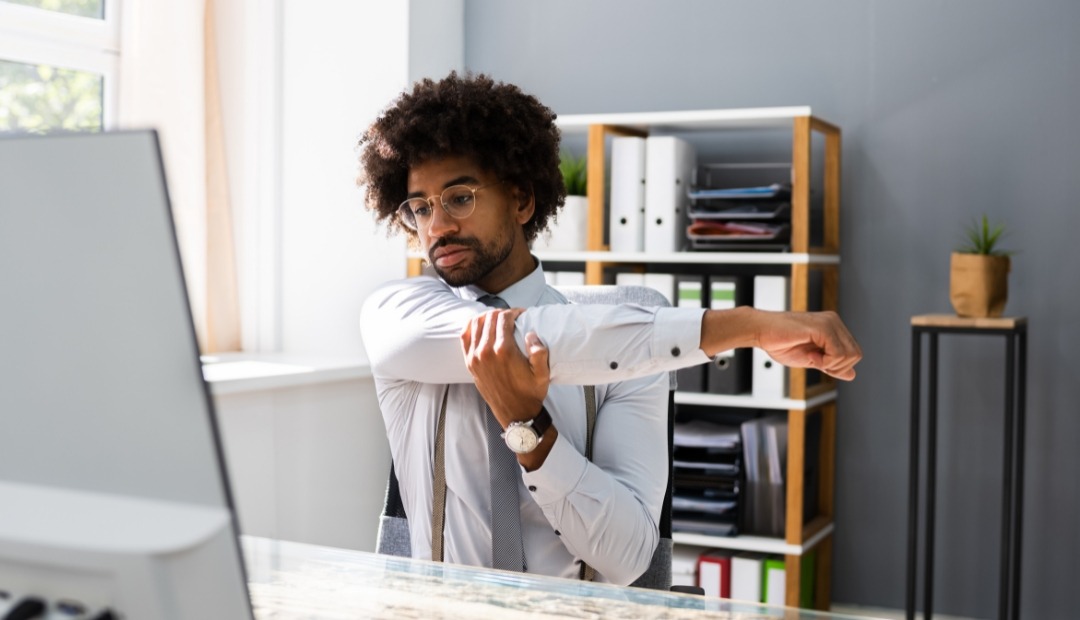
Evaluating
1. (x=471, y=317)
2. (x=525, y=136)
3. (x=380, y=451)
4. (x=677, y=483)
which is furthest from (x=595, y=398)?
(x=380, y=451)

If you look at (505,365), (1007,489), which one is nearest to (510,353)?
(505,365)

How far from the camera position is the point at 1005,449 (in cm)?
296

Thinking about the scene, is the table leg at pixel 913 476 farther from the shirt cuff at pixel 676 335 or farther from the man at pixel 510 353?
the shirt cuff at pixel 676 335

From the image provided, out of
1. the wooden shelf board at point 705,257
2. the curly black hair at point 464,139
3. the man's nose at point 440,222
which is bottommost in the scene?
the wooden shelf board at point 705,257

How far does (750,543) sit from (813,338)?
2079 millimetres

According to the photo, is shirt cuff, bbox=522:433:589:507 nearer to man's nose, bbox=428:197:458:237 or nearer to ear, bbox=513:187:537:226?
man's nose, bbox=428:197:458:237

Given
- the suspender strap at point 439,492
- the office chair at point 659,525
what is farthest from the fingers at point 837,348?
the suspender strap at point 439,492

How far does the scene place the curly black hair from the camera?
5.60 ft

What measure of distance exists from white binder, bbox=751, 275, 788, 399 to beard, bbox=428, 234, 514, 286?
5.23 ft

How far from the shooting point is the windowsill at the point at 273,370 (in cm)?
298

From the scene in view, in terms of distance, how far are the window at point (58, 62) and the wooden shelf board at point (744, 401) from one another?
1927 millimetres

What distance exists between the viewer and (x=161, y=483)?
1.18 feet

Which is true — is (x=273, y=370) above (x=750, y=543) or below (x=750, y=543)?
above

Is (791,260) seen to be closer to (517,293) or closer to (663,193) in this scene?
(663,193)
